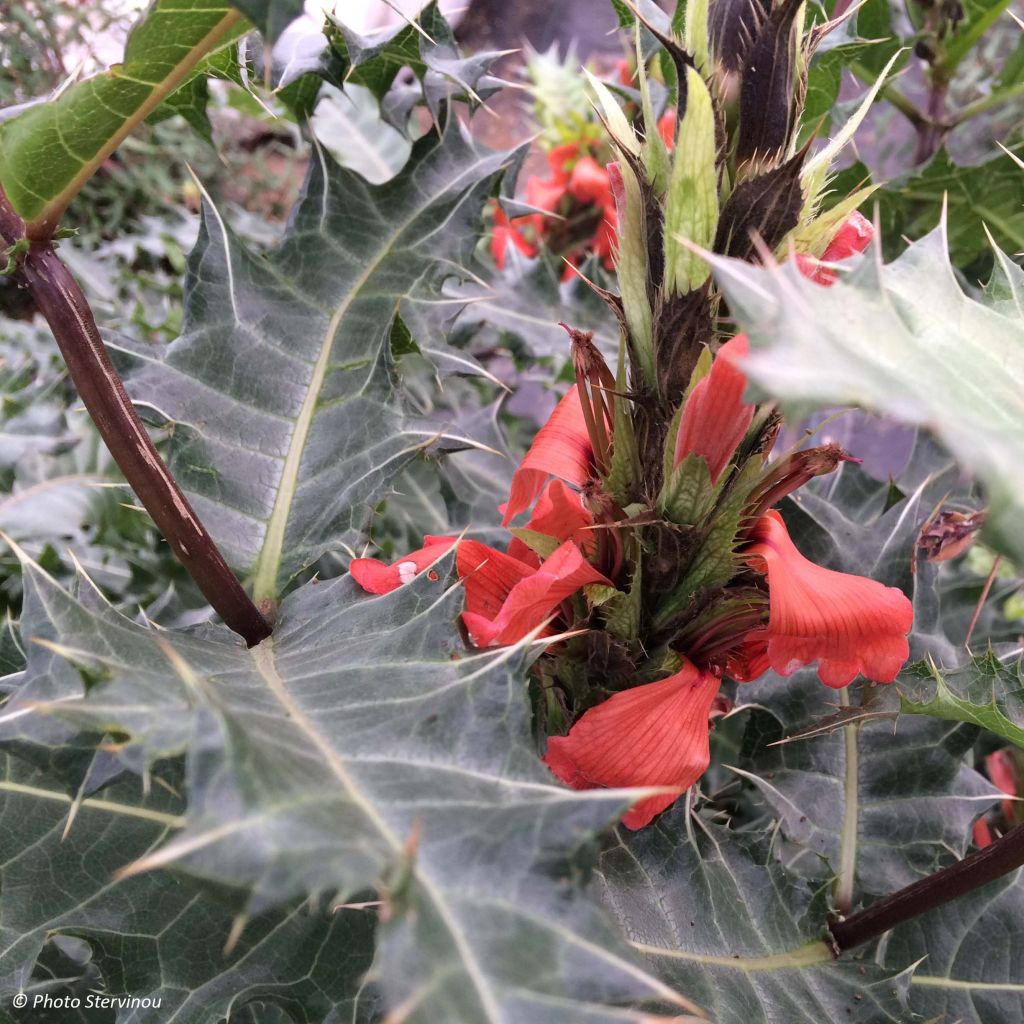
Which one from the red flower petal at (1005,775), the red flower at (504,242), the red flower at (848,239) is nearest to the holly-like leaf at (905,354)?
the red flower at (848,239)

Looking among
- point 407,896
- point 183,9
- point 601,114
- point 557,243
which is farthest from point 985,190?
point 407,896

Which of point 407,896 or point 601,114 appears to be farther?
point 601,114

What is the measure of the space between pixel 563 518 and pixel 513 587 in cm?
4

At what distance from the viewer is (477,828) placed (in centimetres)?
28

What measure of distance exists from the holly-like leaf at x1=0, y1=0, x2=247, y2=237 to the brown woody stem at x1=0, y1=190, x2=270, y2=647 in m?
0.02

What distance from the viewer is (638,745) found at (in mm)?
399

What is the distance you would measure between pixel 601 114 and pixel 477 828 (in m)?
0.30

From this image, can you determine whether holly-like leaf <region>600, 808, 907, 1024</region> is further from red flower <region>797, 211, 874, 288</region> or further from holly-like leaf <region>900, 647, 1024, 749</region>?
red flower <region>797, 211, 874, 288</region>

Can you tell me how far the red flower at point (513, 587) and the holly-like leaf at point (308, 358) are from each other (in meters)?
0.09

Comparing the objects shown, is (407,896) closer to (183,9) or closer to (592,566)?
(592,566)

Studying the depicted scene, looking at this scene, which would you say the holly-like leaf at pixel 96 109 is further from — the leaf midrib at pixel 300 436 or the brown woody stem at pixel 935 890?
the brown woody stem at pixel 935 890

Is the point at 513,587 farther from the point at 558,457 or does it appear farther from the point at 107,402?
the point at 107,402

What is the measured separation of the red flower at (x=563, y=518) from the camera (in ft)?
1.39

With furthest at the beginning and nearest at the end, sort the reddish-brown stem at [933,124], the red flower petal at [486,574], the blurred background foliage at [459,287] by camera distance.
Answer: the reddish-brown stem at [933,124] → the blurred background foliage at [459,287] → the red flower petal at [486,574]
